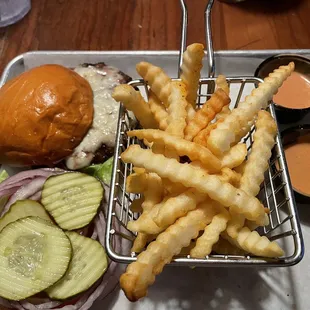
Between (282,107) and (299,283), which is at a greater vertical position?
(282,107)

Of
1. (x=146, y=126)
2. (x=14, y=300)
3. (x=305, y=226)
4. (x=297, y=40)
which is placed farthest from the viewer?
(x=297, y=40)

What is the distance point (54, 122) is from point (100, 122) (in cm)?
20

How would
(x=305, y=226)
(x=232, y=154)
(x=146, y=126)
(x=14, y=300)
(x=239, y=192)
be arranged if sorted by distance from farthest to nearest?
(x=305, y=226)
(x=146, y=126)
(x=14, y=300)
(x=232, y=154)
(x=239, y=192)

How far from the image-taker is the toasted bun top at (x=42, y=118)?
1.76m

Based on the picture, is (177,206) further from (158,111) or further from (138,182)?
(158,111)

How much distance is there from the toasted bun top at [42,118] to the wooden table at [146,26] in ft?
2.71

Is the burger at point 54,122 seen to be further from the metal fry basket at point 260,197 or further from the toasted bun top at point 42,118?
the metal fry basket at point 260,197

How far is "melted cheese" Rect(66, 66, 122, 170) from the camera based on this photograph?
1819 millimetres

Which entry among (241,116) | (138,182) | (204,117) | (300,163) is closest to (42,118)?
(138,182)

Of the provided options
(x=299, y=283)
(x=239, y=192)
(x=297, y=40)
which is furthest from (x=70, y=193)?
(x=297, y=40)

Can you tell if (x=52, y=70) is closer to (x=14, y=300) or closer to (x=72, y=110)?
(x=72, y=110)

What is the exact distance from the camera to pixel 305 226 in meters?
1.73

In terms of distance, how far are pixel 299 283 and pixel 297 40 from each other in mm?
1541

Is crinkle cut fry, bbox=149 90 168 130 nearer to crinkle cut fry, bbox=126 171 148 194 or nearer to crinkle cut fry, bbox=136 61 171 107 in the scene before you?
crinkle cut fry, bbox=136 61 171 107
